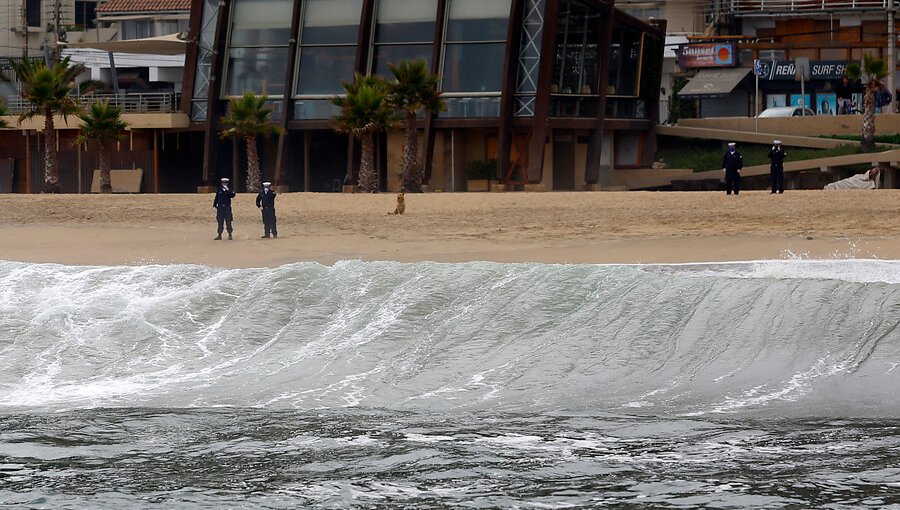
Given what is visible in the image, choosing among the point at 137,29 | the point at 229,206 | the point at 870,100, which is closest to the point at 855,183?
the point at 870,100

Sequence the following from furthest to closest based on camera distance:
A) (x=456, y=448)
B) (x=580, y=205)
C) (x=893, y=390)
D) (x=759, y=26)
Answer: (x=759, y=26) < (x=580, y=205) < (x=893, y=390) < (x=456, y=448)

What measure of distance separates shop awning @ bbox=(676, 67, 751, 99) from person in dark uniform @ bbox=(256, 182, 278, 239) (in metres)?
34.2

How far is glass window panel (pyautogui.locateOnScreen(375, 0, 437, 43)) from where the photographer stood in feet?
147

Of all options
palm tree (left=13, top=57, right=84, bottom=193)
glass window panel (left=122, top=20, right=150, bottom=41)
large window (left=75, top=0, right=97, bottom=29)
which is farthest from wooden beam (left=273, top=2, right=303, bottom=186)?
large window (left=75, top=0, right=97, bottom=29)

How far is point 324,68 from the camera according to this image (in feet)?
152

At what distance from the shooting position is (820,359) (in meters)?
17.6

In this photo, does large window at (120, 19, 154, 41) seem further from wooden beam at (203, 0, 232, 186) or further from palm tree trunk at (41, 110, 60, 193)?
palm tree trunk at (41, 110, 60, 193)

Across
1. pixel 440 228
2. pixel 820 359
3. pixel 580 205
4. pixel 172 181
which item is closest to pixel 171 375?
pixel 820 359

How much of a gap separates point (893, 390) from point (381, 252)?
1212 centimetres

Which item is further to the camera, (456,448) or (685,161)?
(685,161)

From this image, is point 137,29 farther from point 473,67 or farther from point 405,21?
point 473,67

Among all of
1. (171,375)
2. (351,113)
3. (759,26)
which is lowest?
(171,375)

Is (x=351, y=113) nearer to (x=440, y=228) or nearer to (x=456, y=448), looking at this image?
(x=440, y=228)

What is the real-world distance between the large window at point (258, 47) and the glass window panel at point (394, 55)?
125 inches
